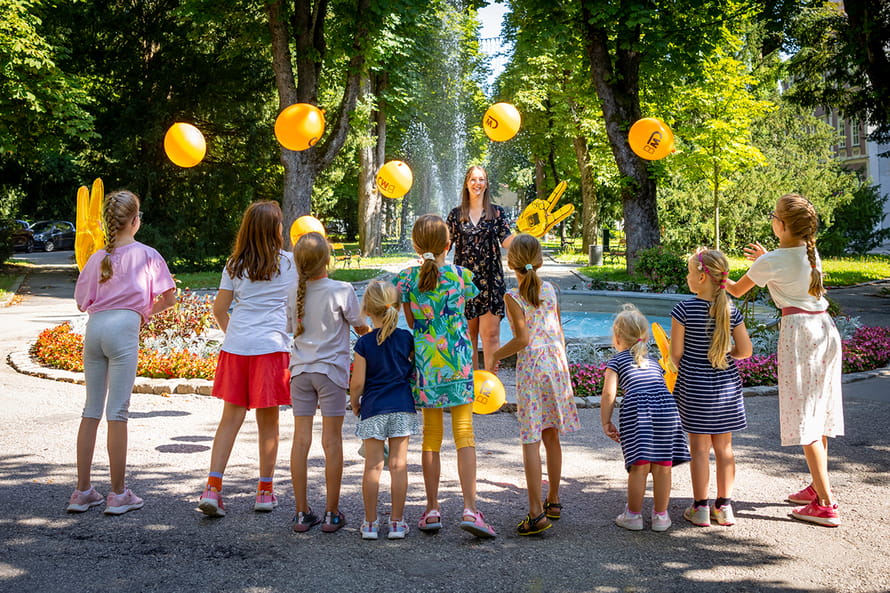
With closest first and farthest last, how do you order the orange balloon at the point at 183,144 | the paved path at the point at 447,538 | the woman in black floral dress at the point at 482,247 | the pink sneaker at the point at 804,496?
1. the paved path at the point at 447,538
2. the pink sneaker at the point at 804,496
3. the woman in black floral dress at the point at 482,247
4. the orange balloon at the point at 183,144

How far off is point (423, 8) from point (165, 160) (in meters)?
13.4

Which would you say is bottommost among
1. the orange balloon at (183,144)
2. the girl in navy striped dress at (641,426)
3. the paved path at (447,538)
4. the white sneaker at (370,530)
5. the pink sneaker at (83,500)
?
the paved path at (447,538)

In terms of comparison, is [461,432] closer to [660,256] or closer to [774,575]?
[774,575]

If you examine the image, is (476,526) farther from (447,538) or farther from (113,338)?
(113,338)

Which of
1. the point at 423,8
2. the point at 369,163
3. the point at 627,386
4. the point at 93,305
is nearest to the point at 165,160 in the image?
the point at 369,163

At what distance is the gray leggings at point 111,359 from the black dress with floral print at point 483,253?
9.92ft

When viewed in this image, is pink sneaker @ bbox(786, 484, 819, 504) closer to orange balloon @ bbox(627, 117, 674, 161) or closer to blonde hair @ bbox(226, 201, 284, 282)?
blonde hair @ bbox(226, 201, 284, 282)

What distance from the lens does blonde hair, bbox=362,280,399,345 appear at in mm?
4398

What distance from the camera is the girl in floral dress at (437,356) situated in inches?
177

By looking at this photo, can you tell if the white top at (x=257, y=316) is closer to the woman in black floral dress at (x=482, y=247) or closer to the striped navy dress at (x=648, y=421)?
the striped navy dress at (x=648, y=421)

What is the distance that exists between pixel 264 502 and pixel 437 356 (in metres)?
1.52

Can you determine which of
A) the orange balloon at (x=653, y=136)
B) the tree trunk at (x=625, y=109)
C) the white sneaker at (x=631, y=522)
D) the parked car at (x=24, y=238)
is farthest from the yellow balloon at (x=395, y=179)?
the parked car at (x=24, y=238)

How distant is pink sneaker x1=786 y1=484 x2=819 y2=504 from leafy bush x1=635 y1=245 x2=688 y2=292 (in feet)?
35.8

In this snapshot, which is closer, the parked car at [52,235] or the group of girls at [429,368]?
the group of girls at [429,368]
